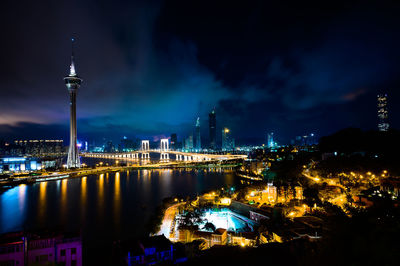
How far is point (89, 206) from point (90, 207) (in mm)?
144

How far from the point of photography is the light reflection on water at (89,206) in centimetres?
511

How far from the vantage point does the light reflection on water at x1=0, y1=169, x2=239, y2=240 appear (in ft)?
16.8

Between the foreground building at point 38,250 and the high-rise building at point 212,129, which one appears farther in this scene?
the high-rise building at point 212,129

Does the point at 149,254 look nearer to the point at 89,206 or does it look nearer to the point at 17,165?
the point at 89,206

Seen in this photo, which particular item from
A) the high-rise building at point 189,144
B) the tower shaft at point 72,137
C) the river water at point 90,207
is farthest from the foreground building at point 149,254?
the high-rise building at point 189,144

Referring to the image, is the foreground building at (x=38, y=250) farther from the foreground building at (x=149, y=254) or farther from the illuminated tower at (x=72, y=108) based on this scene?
the illuminated tower at (x=72, y=108)

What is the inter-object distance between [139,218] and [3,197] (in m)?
6.03

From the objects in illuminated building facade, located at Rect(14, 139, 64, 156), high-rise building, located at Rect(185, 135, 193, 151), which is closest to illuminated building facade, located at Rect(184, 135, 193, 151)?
high-rise building, located at Rect(185, 135, 193, 151)

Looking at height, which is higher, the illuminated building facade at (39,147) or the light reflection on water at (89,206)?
the illuminated building facade at (39,147)

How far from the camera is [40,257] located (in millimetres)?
2410

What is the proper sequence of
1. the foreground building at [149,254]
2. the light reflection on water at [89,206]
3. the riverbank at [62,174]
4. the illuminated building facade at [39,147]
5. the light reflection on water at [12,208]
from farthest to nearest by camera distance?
1. the illuminated building facade at [39,147]
2. the riverbank at [62,174]
3. the light reflection on water at [12,208]
4. the light reflection on water at [89,206]
5. the foreground building at [149,254]

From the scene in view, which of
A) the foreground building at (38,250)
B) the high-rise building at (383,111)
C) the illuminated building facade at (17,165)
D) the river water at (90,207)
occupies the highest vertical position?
the high-rise building at (383,111)

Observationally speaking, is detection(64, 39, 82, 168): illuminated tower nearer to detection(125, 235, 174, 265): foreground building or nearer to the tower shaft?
the tower shaft

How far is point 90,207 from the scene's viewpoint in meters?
Result: 6.69
